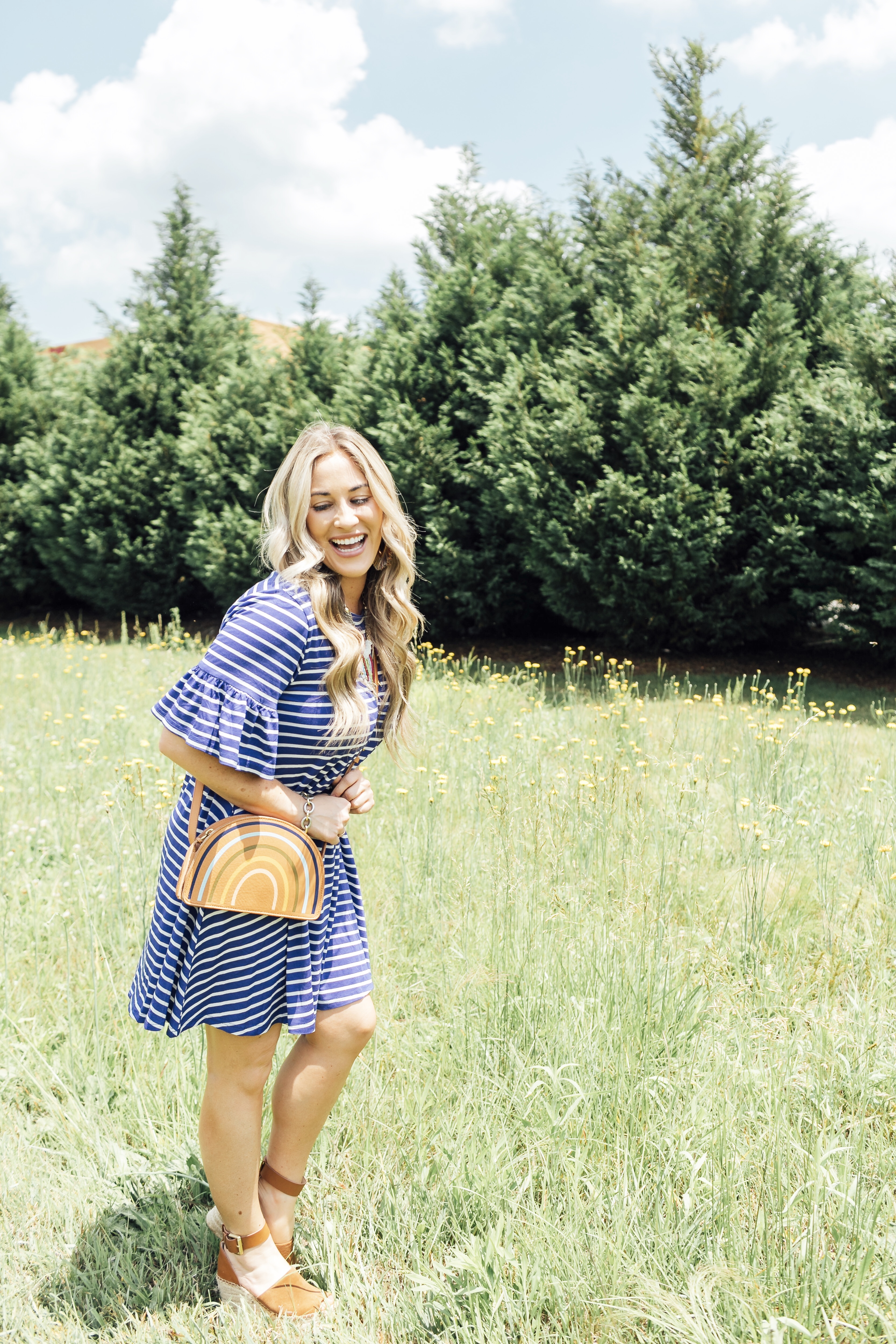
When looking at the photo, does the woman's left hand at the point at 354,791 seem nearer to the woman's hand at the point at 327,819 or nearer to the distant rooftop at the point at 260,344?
the woman's hand at the point at 327,819

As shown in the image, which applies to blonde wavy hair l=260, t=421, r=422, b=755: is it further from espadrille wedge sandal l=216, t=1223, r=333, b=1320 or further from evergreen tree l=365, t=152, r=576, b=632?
evergreen tree l=365, t=152, r=576, b=632

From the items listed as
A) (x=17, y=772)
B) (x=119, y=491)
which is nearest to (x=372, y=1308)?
(x=17, y=772)

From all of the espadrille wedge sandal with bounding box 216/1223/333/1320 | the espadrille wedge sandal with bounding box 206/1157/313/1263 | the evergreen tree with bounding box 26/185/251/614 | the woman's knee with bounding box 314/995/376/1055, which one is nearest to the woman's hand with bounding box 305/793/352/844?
the woman's knee with bounding box 314/995/376/1055

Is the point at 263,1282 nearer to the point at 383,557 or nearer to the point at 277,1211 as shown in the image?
the point at 277,1211

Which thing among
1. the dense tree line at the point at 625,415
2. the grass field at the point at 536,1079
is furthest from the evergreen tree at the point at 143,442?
the grass field at the point at 536,1079

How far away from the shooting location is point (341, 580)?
2.17 m

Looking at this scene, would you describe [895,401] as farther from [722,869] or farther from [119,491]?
[119,491]

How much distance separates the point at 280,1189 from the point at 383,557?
4.90 ft

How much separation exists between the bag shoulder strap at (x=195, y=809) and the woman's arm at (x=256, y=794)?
0.04 metres

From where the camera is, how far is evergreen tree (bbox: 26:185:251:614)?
41.3 ft

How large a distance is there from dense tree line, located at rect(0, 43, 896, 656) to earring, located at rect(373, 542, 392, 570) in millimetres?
6009

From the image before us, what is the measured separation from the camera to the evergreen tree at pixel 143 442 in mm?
12602

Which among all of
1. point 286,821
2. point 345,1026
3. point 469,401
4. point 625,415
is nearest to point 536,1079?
point 345,1026

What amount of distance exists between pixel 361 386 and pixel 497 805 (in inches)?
289
